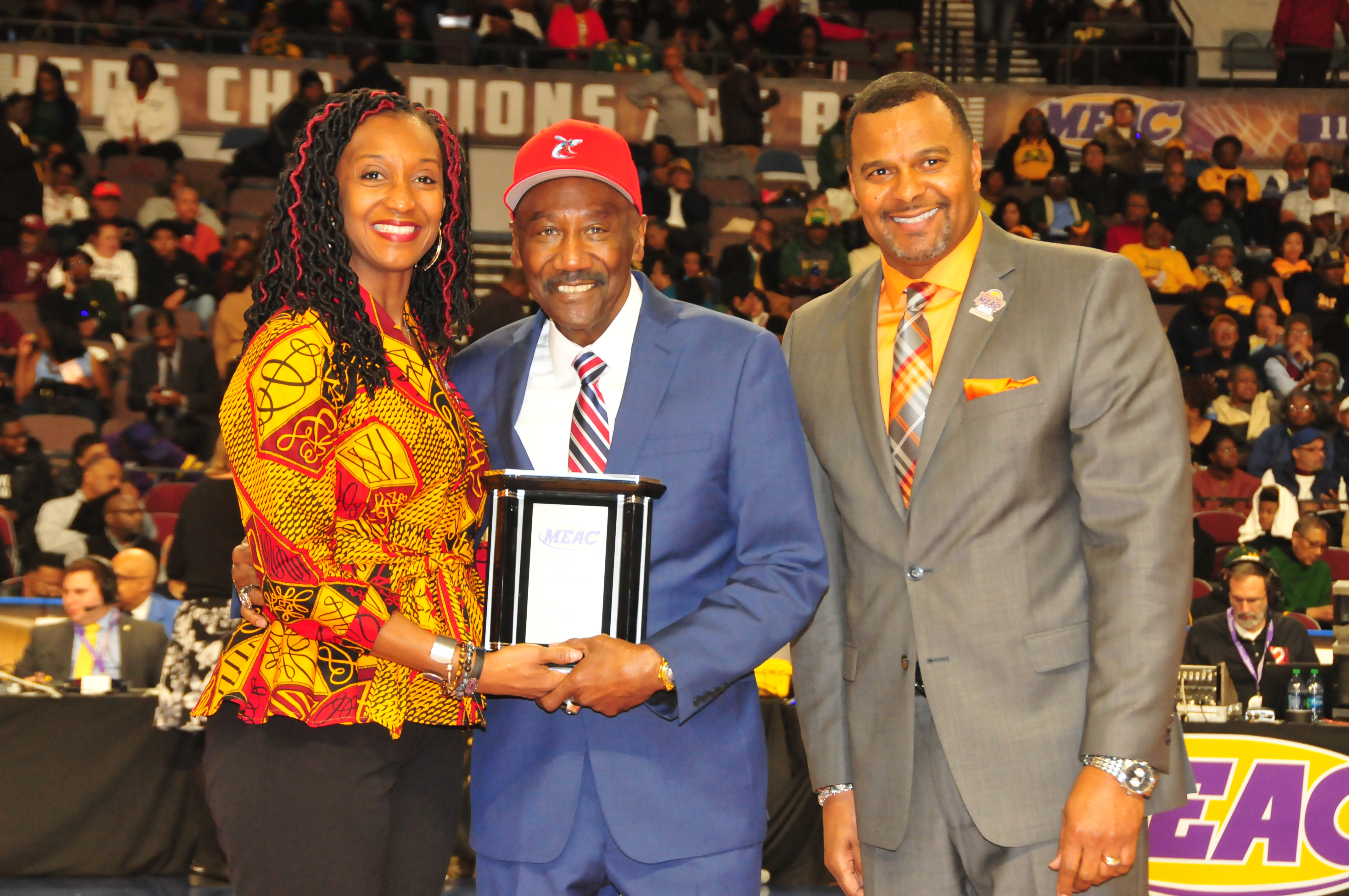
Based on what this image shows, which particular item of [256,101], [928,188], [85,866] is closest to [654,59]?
[256,101]

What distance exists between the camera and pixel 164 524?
9.03 m

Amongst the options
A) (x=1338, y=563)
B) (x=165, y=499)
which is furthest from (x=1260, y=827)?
(x=165, y=499)

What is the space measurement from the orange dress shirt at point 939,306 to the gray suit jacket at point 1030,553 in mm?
32

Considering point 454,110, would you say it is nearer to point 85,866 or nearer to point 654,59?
point 654,59

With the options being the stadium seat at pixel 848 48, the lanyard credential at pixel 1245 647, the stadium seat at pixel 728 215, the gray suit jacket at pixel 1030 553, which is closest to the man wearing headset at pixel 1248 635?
the lanyard credential at pixel 1245 647

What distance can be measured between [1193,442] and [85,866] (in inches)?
326

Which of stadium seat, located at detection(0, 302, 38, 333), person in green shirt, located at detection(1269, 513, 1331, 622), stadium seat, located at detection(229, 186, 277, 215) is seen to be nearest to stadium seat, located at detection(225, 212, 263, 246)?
stadium seat, located at detection(229, 186, 277, 215)

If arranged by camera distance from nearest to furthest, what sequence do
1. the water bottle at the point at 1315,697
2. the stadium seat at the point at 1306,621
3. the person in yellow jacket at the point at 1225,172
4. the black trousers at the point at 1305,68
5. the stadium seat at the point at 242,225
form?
the water bottle at the point at 1315,697 → the stadium seat at the point at 1306,621 → the stadium seat at the point at 242,225 → the person in yellow jacket at the point at 1225,172 → the black trousers at the point at 1305,68

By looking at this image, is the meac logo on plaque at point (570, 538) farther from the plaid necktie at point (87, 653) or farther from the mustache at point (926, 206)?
the plaid necktie at point (87, 653)

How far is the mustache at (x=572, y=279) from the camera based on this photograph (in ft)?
8.53

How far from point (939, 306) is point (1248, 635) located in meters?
5.21

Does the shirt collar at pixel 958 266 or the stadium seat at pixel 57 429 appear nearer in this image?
the shirt collar at pixel 958 266

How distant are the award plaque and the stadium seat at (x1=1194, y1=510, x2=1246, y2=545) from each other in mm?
8451

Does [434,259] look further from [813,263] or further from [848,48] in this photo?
[848,48]
